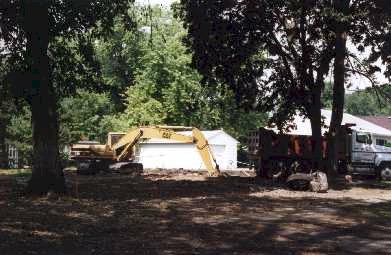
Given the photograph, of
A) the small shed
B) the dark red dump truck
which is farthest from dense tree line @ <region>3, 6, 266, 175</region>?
the dark red dump truck

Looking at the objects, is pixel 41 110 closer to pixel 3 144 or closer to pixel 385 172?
pixel 385 172

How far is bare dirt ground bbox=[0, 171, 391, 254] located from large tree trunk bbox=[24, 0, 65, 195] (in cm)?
81

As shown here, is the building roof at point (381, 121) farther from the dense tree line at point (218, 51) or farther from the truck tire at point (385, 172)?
the dense tree line at point (218, 51)

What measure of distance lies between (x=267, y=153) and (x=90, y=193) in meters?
13.2

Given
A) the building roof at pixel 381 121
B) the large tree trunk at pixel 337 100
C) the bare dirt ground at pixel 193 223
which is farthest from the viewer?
the building roof at pixel 381 121

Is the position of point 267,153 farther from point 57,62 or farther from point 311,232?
point 311,232

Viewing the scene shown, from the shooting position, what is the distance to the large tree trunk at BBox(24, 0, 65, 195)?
19641mm

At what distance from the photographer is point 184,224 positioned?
13.9m

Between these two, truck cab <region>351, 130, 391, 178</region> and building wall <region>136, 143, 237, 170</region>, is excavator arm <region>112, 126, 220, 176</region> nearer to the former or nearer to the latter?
truck cab <region>351, 130, 391, 178</region>

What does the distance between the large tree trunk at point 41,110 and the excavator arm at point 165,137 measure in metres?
12.9

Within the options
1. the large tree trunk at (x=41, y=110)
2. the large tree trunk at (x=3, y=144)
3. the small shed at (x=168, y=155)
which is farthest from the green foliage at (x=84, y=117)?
the large tree trunk at (x=41, y=110)

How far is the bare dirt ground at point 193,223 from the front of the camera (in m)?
10.8

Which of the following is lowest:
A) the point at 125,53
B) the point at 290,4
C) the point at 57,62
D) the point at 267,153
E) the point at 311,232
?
the point at 311,232

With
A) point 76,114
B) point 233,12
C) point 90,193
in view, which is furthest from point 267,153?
point 76,114
